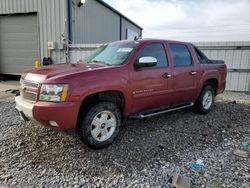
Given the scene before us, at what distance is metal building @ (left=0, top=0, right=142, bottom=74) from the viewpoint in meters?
10.3

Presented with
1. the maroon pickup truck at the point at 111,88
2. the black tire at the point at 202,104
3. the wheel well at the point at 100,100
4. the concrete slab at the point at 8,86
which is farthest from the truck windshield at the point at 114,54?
the concrete slab at the point at 8,86

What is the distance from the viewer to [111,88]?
3600 millimetres

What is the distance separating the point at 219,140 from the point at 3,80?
10.8 m

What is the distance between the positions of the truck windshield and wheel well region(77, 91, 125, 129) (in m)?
0.58

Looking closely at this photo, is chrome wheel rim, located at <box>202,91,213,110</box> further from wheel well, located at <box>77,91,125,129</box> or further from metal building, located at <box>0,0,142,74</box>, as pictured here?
metal building, located at <box>0,0,142,74</box>

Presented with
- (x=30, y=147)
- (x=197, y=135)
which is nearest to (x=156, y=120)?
(x=197, y=135)

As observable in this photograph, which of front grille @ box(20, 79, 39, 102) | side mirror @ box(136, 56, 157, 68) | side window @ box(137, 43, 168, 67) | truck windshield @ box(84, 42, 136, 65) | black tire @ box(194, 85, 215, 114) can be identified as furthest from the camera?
black tire @ box(194, 85, 215, 114)

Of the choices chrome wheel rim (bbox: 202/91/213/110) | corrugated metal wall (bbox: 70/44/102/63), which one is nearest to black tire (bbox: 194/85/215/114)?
chrome wheel rim (bbox: 202/91/213/110)

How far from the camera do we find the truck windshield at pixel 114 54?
4059 millimetres

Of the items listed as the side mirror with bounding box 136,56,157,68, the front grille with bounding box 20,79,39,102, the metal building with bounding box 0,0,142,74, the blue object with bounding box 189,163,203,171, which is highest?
the metal building with bounding box 0,0,142,74

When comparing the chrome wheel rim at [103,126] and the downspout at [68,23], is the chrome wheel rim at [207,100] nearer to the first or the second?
the chrome wheel rim at [103,126]

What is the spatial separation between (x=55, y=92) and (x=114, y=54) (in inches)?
62.4

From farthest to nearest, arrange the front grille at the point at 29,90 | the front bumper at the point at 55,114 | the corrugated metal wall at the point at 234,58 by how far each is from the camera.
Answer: the corrugated metal wall at the point at 234,58 < the front grille at the point at 29,90 < the front bumper at the point at 55,114

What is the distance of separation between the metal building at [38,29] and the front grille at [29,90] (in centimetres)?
710
